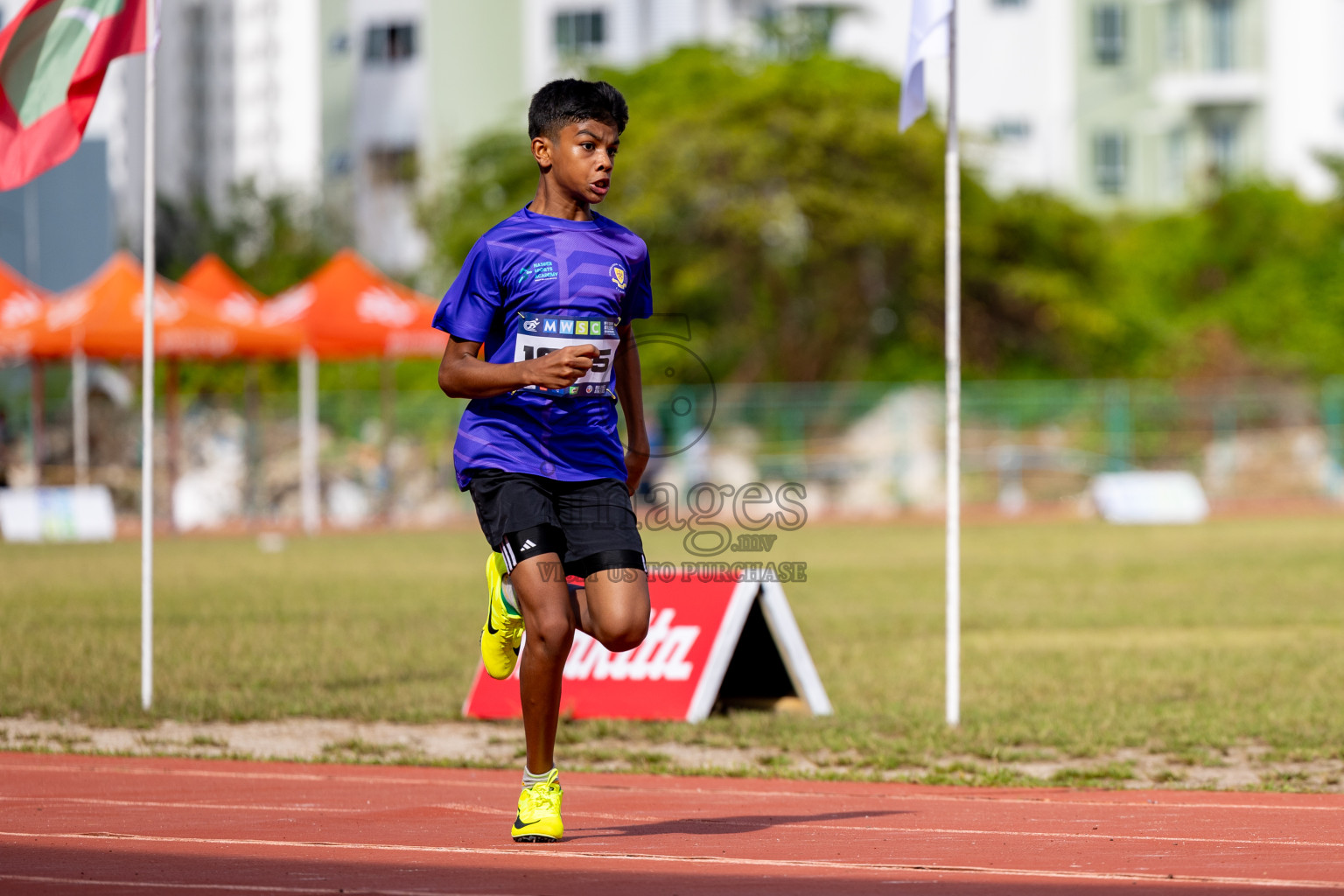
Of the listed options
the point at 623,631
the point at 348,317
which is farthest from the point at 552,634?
the point at 348,317

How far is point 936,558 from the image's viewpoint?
24.4 metres

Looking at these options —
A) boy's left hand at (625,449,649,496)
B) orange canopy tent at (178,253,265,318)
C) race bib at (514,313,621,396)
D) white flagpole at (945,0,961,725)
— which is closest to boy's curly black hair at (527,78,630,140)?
race bib at (514,313,621,396)

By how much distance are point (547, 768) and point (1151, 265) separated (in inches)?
1889

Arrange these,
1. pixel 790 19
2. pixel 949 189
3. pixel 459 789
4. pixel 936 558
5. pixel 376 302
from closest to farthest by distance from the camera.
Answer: pixel 459 789 < pixel 949 189 < pixel 936 558 < pixel 376 302 < pixel 790 19

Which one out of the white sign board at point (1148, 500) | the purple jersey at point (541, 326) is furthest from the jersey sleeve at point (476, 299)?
the white sign board at point (1148, 500)

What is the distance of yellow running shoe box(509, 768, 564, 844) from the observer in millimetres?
5904

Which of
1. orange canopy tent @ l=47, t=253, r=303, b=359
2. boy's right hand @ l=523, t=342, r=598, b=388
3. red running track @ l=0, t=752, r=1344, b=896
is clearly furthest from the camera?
orange canopy tent @ l=47, t=253, r=303, b=359

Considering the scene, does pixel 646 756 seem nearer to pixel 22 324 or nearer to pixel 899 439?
pixel 22 324

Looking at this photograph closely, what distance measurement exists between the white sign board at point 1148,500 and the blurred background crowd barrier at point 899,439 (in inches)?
95.6

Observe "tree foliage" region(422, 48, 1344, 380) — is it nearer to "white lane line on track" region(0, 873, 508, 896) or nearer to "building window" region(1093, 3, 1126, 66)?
"building window" region(1093, 3, 1126, 66)

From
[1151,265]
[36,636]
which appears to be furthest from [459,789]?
[1151,265]

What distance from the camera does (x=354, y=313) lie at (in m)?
29.5

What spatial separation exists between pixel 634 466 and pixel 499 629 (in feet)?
2.46

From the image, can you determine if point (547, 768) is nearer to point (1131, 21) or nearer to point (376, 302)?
point (376, 302)
